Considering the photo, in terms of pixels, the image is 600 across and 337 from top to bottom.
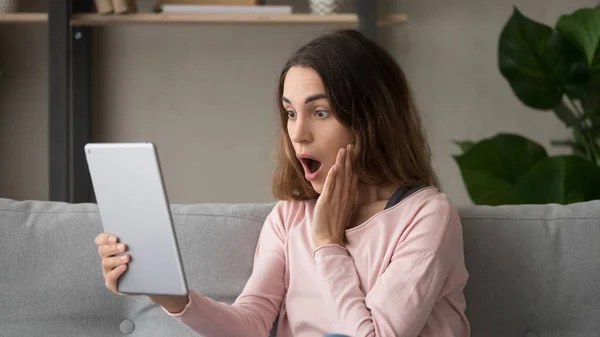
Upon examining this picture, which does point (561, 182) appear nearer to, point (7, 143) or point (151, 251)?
point (151, 251)

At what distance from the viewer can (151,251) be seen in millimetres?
1213

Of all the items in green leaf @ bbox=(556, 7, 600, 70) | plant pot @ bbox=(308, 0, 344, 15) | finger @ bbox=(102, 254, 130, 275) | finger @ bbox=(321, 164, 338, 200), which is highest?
green leaf @ bbox=(556, 7, 600, 70)

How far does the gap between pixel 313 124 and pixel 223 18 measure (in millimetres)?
1475

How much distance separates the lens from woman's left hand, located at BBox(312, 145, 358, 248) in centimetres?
142

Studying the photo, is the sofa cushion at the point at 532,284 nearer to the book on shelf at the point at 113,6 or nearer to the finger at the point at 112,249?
the finger at the point at 112,249

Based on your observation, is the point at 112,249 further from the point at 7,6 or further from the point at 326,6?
the point at 7,6

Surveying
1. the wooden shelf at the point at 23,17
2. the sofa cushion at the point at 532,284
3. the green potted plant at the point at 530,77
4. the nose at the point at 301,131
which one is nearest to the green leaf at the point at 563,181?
the green potted plant at the point at 530,77

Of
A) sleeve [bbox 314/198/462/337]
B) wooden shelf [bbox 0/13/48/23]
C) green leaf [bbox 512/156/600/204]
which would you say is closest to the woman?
sleeve [bbox 314/198/462/337]

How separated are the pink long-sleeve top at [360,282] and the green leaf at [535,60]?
1162 millimetres

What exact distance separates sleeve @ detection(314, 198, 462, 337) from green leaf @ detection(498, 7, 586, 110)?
122cm

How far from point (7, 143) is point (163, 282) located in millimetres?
1948

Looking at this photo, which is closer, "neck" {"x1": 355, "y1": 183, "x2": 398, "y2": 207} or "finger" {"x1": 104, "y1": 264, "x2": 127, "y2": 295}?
"finger" {"x1": 104, "y1": 264, "x2": 127, "y2": 295}

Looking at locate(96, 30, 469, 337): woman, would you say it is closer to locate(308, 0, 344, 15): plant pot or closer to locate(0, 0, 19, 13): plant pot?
locate(308, 0, 344, 15): plant pot

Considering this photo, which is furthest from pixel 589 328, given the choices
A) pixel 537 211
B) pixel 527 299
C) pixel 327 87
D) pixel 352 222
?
pixel 327 87
